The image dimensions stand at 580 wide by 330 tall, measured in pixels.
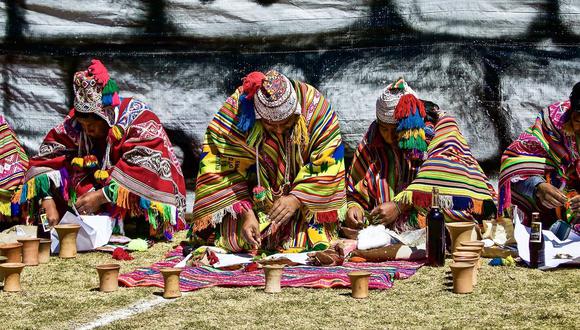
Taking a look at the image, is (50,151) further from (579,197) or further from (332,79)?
(579,197)

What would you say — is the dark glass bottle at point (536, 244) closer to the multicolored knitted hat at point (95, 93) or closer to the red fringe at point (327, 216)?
A: the red fringe at point (327, 216)

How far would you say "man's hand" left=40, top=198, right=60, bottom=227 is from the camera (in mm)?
8023

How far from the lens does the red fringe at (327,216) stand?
709 centimetres

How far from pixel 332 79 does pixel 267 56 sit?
2.08 ft

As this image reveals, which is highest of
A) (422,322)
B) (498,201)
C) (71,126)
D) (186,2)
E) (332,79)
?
(186,2)

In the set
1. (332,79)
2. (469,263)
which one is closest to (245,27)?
(332,79)

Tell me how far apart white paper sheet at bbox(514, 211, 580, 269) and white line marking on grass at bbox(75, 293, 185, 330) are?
2.34 metres

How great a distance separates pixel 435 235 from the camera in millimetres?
6590

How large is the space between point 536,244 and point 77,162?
3.61 m

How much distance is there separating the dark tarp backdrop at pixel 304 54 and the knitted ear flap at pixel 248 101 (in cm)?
211

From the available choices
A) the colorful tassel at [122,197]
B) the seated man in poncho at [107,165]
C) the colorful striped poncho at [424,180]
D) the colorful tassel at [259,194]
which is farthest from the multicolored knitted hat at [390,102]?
the colorful tassel at [122,197]

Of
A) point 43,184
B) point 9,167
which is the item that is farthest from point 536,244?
point 9,167

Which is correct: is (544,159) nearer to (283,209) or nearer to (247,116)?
(283,209)

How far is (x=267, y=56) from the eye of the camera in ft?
30.6
